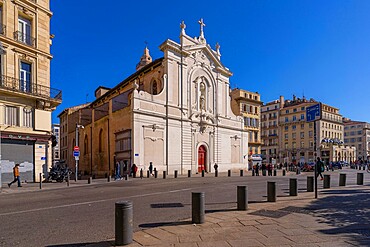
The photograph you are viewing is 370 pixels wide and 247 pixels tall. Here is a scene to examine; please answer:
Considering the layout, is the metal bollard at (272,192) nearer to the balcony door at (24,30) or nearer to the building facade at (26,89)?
the building facade at (26,89)

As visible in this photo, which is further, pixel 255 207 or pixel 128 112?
pixel 128 112

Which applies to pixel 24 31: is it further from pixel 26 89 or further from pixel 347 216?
pixel 347 216

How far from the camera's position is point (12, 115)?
72.4ft

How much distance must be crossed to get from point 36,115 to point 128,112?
33.6 ft

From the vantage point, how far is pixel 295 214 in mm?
8320

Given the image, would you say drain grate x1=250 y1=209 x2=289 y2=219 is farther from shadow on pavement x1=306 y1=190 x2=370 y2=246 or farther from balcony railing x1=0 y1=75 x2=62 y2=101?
balcony railing x1=0 y1=75 x2=62 y2=101

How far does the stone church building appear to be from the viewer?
3197cm

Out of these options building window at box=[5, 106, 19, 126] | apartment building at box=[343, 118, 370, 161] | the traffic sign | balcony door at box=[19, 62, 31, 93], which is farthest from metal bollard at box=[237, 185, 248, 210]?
apartment building at box=[343, 118, 370, 161]

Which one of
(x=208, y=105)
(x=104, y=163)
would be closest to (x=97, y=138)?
(x=104, y=163)

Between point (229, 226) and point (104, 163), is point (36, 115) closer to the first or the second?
point (104, 163)

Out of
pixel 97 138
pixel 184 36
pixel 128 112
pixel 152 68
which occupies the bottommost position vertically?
pixel 97 138

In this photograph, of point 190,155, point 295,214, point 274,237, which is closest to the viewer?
point 274,237

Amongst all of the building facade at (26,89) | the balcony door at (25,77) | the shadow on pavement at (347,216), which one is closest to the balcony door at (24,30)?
the building facade at (26,89)

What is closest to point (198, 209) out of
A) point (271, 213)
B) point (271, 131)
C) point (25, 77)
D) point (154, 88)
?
point (271, 213)
